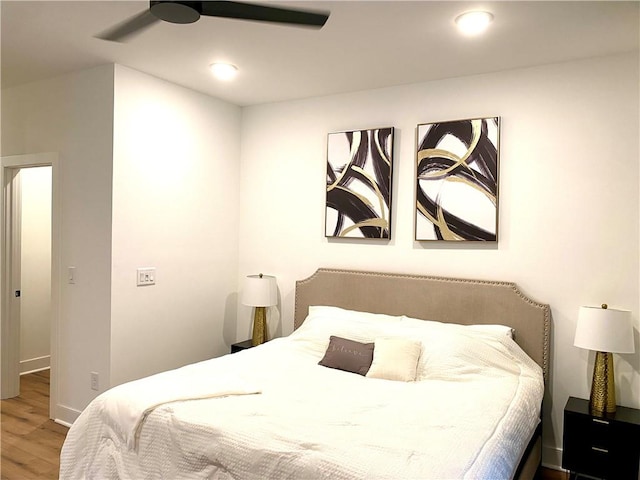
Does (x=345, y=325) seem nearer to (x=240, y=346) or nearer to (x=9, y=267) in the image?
(x=240, y=346)

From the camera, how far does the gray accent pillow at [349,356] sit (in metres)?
2.97

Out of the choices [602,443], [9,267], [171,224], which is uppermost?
[171,224]

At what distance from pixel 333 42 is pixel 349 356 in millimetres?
1893

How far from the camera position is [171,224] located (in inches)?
146

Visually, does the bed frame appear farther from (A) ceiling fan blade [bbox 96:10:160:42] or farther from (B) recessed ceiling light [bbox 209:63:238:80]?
(A) ceiling fan blade [bbox 96:10:160:42]

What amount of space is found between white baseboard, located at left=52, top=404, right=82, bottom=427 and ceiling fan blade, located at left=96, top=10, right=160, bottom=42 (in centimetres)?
261

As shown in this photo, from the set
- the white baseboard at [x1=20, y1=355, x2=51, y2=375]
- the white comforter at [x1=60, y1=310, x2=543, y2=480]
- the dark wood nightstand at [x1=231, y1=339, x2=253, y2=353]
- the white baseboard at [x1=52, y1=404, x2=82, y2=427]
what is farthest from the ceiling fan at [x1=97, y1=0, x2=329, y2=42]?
the white baseboard at [x1=20, y1=355, x2=51, y2=375]

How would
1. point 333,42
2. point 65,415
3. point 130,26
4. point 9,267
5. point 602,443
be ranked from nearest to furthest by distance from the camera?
point 130,26 → point 602,443 → point 333,42 → point 65,415 → point 9,267

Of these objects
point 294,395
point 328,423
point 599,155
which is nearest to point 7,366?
point 294,395

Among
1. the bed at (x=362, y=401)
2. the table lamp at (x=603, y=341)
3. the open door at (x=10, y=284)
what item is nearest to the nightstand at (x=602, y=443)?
the table lamp at (x=603, y=341)

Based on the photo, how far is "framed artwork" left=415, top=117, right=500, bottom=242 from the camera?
10.6 ft

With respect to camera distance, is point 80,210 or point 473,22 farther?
point 80,210

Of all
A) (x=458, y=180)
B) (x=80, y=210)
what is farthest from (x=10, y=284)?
(x=458, y=180)

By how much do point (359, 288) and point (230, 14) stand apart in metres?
2.19
